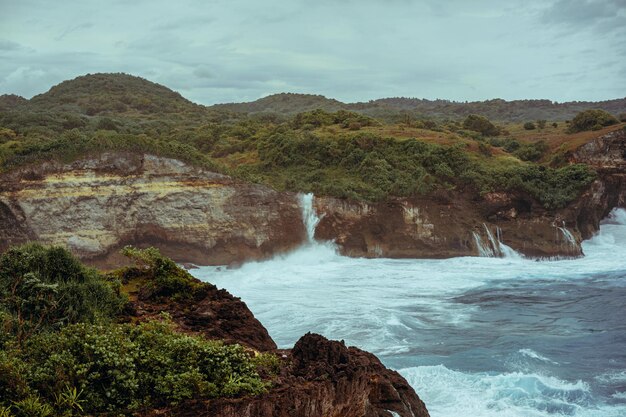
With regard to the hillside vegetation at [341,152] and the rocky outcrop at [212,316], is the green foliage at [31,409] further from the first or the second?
the hillside vegetation at [341,152]

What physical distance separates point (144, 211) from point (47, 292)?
1844 cm

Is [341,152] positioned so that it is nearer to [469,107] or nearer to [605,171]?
[605,171]

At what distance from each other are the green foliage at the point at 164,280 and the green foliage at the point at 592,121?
3874cm

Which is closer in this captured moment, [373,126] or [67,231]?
[67,231]

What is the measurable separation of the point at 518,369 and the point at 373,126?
29.2 metres

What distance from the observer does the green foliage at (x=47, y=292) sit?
9.34 metres

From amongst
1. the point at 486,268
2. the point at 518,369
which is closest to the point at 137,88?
the point at 486,268

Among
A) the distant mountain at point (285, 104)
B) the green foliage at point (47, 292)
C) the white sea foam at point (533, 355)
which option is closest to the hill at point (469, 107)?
the distant mountain at point (285, 104)

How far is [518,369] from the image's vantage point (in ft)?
51.0

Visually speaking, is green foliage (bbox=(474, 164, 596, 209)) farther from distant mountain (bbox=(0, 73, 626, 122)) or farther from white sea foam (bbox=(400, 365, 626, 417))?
distant mountain (bbox=(0, 73, 626, 122))

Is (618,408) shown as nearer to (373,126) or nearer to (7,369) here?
(7,369)

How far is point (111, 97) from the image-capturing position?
68938 mm

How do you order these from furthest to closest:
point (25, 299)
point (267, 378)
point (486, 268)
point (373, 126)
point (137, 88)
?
1. point (137, 88)
2. point (373, 126)
3. point (486, 268)
4. point (25, 299)
5. point (267, 378)

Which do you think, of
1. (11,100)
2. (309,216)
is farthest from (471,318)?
(11,100)
